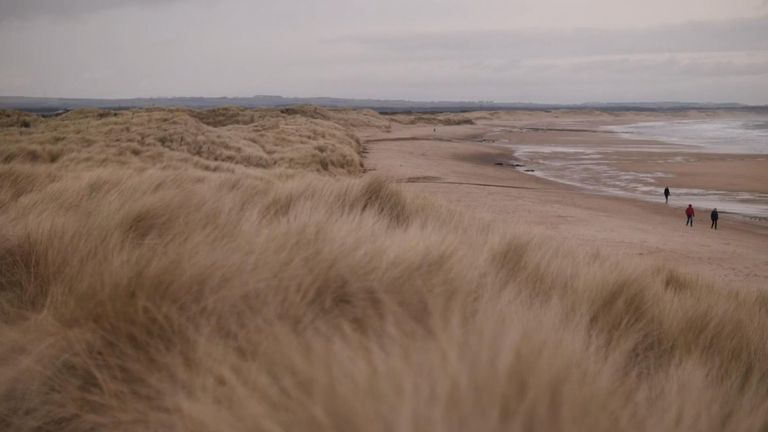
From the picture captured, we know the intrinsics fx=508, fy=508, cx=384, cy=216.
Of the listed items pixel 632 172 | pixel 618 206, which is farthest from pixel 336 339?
pixel 632 172

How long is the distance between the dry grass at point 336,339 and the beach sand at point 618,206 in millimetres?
3401

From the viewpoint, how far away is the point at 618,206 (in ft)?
60.0

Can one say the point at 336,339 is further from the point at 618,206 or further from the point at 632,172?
the point at 632,172

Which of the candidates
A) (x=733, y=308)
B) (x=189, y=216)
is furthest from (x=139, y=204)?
(x=733, y=308)

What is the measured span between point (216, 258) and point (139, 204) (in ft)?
5.27

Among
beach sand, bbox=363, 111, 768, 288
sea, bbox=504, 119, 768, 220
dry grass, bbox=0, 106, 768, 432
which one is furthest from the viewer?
sea, bbox=504, 119, 768, 220

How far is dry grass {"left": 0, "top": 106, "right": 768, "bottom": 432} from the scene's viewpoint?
3.79 ft

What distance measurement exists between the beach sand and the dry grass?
340 centimetres

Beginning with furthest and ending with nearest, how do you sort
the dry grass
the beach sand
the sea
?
1. the sea
2. the beach sand
3. the dry grass

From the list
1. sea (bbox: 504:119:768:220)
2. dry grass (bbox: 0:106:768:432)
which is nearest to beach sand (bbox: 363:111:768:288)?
sea (bbox: 504:119:768:220)

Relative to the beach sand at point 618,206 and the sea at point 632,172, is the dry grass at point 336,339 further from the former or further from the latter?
the sea at point 632,172

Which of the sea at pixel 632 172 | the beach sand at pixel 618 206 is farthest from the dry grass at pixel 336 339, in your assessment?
the sea at pixel 632 172

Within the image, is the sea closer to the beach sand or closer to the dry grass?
the beach sand

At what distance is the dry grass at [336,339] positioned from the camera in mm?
1154
